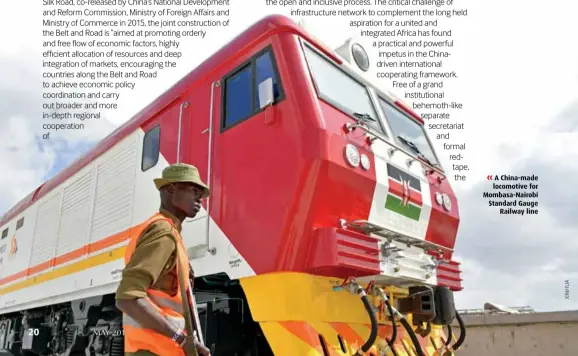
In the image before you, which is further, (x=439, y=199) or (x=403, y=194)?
(x=439, y=199)

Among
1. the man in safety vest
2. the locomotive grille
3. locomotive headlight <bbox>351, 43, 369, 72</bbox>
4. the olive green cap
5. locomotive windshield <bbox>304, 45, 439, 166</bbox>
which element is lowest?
the locomotive grille

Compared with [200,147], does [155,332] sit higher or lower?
lower

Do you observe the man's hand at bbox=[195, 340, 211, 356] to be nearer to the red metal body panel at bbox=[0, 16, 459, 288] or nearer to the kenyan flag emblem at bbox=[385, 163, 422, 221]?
the red metal body panel at bbox=[0, 16, 459, 288]

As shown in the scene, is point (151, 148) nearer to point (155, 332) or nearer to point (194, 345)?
point (155, 332)

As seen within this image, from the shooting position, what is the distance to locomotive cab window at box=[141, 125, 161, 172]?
546 centimetres

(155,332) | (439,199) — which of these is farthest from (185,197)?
(439,199)

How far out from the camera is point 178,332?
238 cm

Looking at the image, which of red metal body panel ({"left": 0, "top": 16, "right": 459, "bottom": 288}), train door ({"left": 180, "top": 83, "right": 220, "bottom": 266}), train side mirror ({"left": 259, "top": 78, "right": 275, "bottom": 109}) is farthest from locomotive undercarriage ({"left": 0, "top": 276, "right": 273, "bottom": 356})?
train side mirror ({"left": 259, "top": 78, "right": 275, "bottom": 109})

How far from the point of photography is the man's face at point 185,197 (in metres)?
2.82

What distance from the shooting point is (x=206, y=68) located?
5051 mm

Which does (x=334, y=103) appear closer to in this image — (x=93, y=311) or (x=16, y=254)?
(x=93, y=311)

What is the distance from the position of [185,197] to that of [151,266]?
498 mm

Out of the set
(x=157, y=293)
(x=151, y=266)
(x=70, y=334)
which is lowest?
(x=70, y=334)

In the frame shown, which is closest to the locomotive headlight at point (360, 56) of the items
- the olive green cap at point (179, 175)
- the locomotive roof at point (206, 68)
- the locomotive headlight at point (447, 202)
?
the locomotive roof at point (206, 68)
